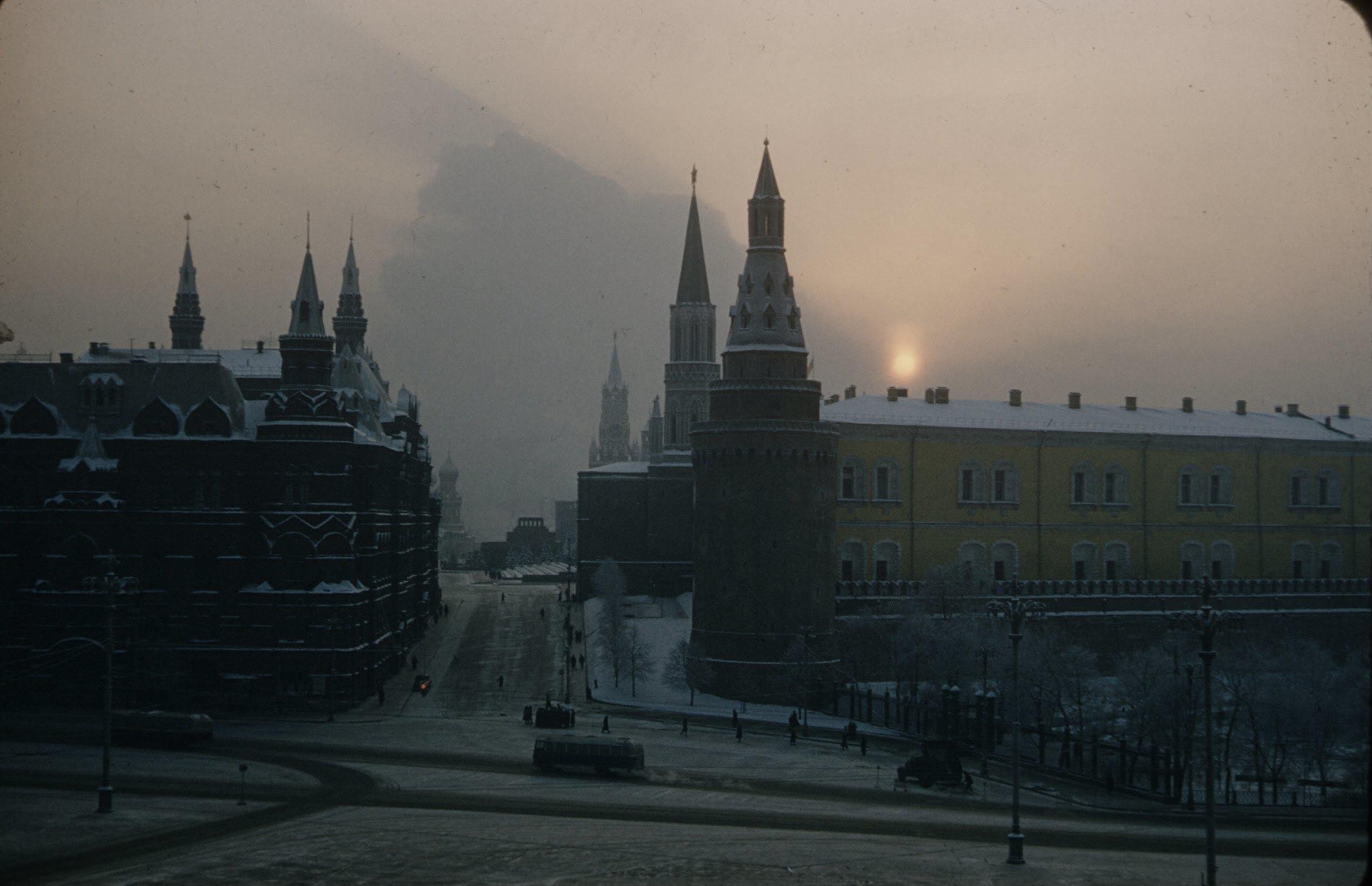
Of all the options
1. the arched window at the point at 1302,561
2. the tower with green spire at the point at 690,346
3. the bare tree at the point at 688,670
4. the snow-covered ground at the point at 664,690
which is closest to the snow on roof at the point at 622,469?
the tower with green spire at the point at 690,346

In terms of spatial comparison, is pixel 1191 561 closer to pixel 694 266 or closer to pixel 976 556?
pixel 976 556

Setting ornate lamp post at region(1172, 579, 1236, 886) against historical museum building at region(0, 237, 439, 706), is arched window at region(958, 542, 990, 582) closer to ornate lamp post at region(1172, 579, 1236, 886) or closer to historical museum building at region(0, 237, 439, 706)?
historical museum building at region(0, 237, 439, 706)

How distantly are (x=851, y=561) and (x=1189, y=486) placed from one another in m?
22.5

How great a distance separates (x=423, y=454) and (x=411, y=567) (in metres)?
17.4

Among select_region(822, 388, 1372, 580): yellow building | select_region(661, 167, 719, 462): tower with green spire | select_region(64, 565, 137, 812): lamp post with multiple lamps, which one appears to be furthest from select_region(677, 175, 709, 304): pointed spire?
select_region(64, 565, 137, 812): lamp post with multiple lamps

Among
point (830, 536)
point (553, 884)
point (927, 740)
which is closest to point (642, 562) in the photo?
point (830, 536)

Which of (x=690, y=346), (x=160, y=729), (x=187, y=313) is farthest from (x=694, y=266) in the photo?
(x=160, y=729)

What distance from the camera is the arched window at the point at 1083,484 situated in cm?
8250

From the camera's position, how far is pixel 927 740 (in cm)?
4950

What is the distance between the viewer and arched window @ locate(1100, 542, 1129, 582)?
8250 cm

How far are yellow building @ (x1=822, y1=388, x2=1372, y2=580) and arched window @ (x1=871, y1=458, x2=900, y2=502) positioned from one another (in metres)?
0.07

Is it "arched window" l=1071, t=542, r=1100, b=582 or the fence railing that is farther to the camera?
"arched window" l=1071, t=542, r=1100, b=582

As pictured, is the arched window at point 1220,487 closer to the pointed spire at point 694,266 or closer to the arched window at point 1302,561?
the arched window at point 1302,561

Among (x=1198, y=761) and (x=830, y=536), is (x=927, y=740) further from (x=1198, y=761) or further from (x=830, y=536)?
(x=830, y=536)
